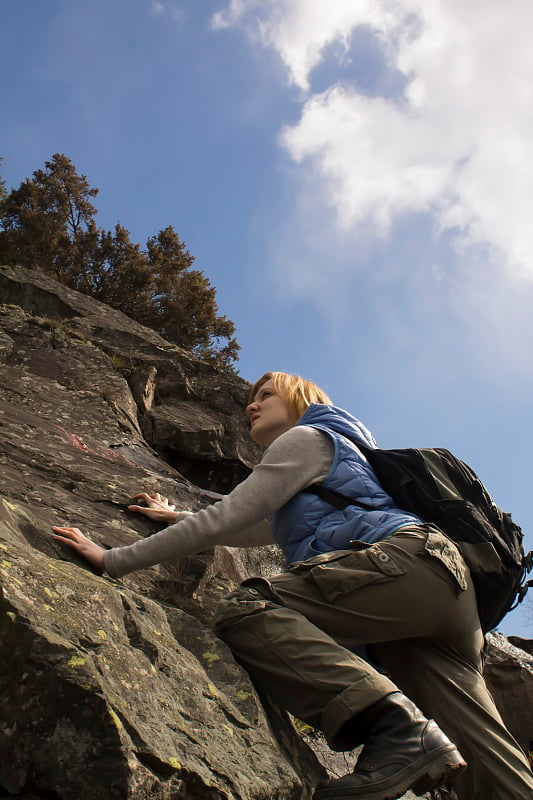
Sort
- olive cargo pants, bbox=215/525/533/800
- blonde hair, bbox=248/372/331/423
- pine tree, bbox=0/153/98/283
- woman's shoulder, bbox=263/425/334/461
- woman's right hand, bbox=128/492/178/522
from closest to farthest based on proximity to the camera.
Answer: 1. olive cargo pants, bbox=215/525/533/800
2. woman's shoulder, bbox=263/425/334/461
3. blonde hair, bbox=248/372/331/423
4. woman's right hand, bbox=128/492/178/522
5. pine tree, bbox=0/153/98/283

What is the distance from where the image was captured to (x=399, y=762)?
2549 millimetres

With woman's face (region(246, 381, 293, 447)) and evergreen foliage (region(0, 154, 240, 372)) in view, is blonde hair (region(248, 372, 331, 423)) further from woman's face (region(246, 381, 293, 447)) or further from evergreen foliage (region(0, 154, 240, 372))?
evergreen foliage (region(0, 154, 240, 372))

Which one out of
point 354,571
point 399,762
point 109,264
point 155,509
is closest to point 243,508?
point 354,571

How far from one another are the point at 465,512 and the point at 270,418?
1660mm

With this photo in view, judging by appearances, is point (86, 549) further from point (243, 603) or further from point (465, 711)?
point (465, 711)

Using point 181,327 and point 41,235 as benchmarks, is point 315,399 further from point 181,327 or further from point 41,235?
point 41,235

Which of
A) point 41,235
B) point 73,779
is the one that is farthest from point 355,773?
point 41,235

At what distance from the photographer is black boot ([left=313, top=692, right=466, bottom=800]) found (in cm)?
251

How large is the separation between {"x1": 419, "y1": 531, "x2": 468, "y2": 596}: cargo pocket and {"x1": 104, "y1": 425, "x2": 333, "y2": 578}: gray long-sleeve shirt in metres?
0.80

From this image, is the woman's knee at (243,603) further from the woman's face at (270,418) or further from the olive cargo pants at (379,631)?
the woman's face at (270,418)

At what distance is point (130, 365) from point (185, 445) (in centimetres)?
191

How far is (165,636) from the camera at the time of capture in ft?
11.7


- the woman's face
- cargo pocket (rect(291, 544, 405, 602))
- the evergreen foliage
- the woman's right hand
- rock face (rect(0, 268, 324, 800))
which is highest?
the evergreen foliage

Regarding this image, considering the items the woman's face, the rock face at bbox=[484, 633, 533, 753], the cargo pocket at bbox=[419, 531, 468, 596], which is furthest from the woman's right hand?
the rock face at bbox=[484, 633, 533, 753]
